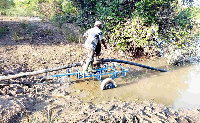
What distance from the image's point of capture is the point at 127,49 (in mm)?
8547

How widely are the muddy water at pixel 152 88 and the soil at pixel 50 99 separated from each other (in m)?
0.39

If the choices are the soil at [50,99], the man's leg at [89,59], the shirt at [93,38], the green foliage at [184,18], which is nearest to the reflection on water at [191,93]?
the soil at [50,99]

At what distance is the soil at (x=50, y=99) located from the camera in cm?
383

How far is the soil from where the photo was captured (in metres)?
3.83

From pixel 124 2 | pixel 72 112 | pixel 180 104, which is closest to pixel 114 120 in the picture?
pixel 72 112

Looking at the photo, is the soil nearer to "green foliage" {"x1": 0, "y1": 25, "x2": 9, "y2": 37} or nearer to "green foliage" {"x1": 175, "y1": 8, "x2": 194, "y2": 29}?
"green foliage" {"x1": 0, "y1": 25, "x2": 9, "y2": 37}

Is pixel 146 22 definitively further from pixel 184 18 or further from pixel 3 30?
pixel 3 30

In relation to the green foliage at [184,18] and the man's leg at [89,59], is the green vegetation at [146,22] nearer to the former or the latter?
the green foliage at [184,18]

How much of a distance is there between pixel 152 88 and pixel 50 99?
3529 mm

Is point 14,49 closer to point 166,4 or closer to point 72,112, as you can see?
point 72,112

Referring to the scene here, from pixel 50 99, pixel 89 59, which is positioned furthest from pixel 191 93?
pixel 50 99

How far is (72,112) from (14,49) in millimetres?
5451

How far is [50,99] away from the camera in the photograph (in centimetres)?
490

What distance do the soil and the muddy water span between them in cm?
39
